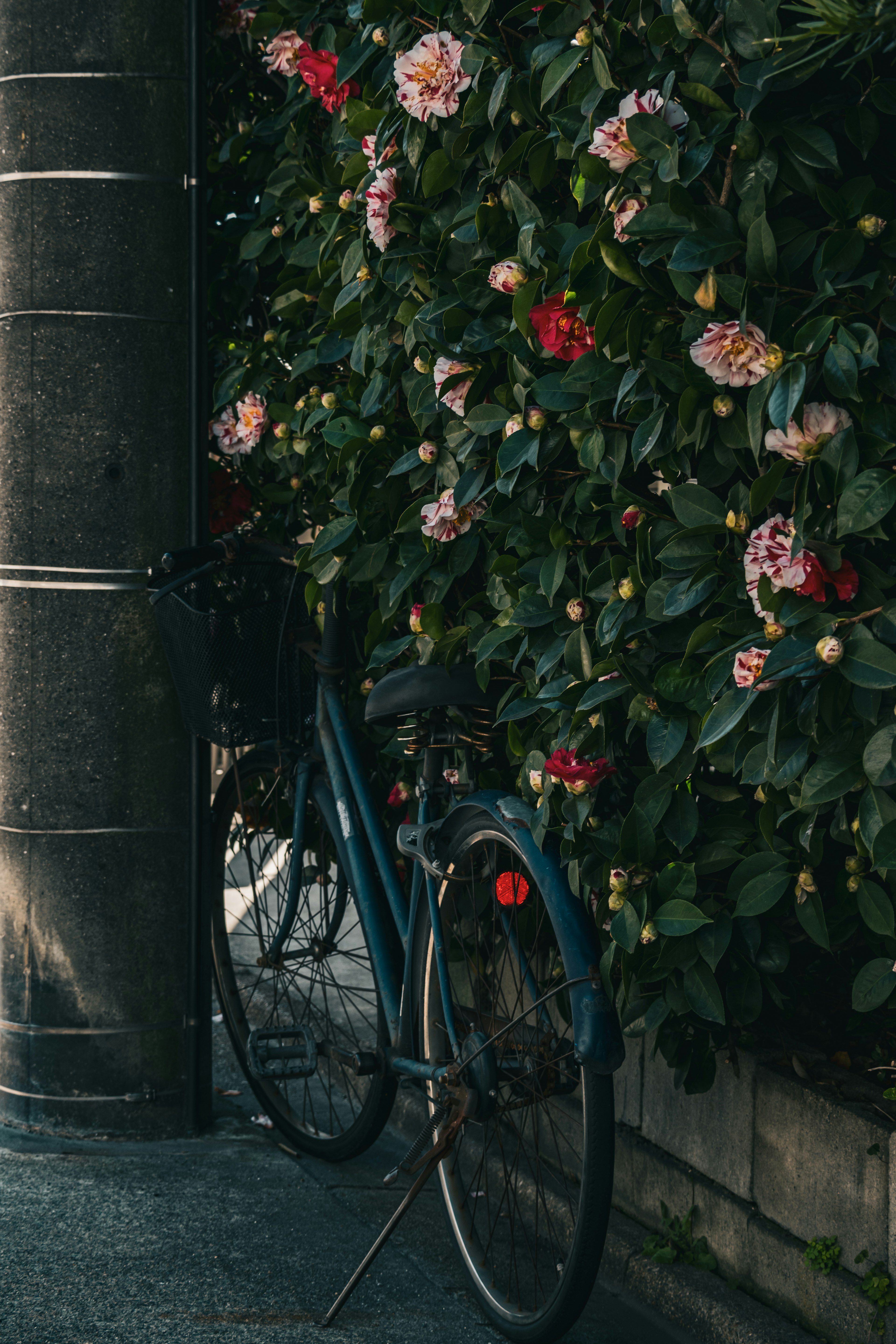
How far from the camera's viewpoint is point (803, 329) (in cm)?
188

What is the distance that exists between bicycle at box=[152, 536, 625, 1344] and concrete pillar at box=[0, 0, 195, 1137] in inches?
11.3

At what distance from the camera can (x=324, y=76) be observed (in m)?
3.16

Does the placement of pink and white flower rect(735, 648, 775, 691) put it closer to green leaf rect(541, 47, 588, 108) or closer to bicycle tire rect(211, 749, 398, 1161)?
green leaf rect(541, 47, 588, 108)

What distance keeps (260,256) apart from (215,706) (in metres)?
1.30

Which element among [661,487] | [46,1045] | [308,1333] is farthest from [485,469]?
[46,1045]

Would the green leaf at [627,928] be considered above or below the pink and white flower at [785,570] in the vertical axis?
below

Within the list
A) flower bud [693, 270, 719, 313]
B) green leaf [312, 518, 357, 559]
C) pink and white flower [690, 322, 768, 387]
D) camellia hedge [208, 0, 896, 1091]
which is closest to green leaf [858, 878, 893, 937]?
camellia hedge [208, 0, 896, 1091]

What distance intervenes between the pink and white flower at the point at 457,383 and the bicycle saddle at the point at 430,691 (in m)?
0.56

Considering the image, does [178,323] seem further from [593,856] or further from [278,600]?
[593,856]

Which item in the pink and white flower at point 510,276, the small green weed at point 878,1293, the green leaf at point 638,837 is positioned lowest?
the small green weed at point 878,1293

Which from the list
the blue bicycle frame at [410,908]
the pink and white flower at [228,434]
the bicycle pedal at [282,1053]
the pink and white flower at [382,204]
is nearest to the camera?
the blue bicycle frame at [410,908]

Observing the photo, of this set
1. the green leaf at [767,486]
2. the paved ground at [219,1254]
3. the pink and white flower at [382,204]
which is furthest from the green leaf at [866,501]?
the paved ground at [219,1254]

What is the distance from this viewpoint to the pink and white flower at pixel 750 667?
1.98 m

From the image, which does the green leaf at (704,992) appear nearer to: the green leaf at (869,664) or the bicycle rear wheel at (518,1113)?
the bicycle rear wheel at (518,1113)
